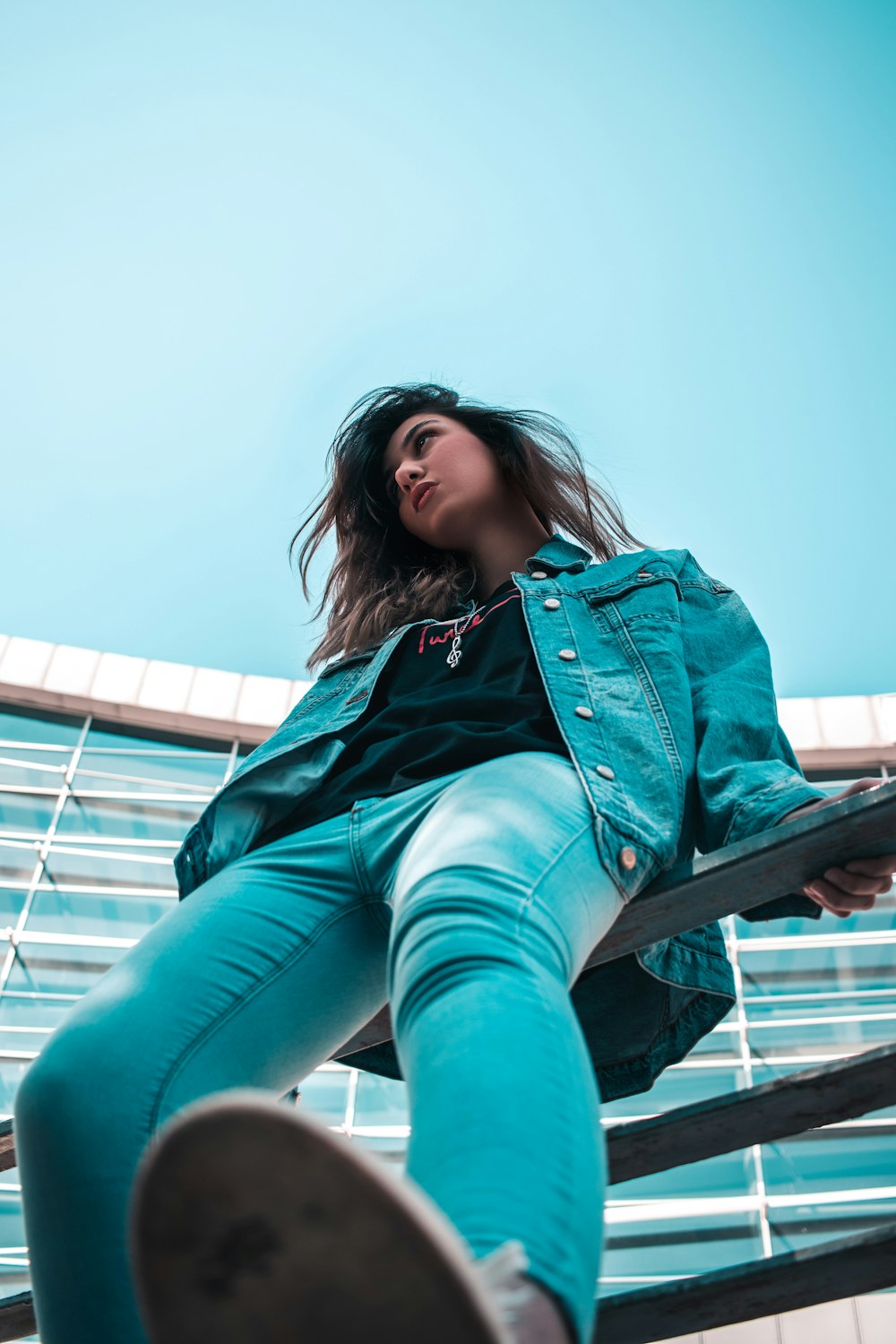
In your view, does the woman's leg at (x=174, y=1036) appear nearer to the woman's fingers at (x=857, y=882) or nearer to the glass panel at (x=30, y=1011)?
the woman's fingers at (x=857, y=882)

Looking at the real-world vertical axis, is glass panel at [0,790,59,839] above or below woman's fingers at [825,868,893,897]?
above

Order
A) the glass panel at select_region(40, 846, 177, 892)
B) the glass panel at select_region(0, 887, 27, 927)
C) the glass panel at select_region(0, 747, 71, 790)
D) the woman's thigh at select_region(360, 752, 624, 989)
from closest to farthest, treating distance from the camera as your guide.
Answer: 1. the woman's thigh at select_region(360, 752, 624, 989)
2. the glass panel at select_region(0, 887, 27, 927)
3. the glass panel at select_region(40, 846, 177, 892)
4. the glass panel at select_region(0, 747, 71, 790)

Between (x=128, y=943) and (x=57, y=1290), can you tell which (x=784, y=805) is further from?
(x=128, y=943)

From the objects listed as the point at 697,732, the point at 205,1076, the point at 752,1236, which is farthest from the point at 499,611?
A: the point at 752,1236

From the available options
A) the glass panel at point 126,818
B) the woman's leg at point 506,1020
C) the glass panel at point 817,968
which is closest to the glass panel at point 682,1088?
the glass panel at point 817,968

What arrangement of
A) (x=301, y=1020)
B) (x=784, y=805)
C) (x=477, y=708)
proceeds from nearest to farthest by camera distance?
(x=301, y=1020) < (x=784, y=805) < (x=477, y=708)

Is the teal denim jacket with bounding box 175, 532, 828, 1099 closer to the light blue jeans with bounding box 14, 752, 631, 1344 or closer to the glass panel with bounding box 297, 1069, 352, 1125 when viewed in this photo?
the light blue jeans with bounding box 14, 752, 631, 1344

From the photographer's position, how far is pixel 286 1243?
62 cm

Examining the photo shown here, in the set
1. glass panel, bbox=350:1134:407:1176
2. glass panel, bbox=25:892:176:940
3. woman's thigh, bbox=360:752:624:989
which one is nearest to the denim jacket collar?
woman's thigh, bbox=360:752:624:989

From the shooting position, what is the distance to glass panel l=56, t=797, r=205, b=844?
13.4m

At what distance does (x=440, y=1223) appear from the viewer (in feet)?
1.95

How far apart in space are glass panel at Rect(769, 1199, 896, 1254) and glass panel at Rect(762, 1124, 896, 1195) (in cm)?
18

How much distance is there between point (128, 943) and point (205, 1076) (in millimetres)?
12023

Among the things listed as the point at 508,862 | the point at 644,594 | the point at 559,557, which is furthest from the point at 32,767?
the point at 508,862
